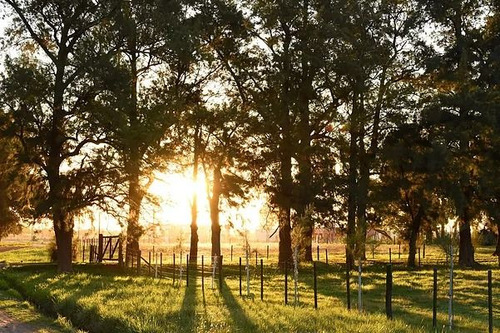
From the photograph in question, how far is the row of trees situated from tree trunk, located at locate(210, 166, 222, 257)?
0.49 feet

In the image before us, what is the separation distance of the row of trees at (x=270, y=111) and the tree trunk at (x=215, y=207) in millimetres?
149

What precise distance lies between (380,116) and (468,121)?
5.79 meters

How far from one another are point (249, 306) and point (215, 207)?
90.5 feet

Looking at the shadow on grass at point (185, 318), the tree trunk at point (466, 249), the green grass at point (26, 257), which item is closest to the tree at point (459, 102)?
the tree trunk at point (466, 249)

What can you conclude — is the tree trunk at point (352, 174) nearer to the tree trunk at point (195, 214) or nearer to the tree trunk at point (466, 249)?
the tree trunk at point (466, 249)

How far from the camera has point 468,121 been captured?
123ft

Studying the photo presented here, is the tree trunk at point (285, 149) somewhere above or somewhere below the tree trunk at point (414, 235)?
above

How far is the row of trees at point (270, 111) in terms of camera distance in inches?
1303

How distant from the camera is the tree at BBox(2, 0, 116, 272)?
105ft

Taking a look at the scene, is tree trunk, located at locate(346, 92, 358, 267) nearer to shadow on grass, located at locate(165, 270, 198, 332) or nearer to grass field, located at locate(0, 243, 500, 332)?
grass field, located at locate(0, 243, 500, 332)

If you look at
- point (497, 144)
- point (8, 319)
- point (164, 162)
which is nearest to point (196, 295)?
point (8, 319)

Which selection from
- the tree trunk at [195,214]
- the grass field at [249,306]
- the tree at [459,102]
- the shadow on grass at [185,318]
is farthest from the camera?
the tree trunk at [195,214]

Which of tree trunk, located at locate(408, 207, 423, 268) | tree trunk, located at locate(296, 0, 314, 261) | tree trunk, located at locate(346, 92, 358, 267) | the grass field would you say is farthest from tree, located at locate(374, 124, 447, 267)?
the grass field

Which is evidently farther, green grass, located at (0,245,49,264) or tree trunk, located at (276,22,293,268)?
green grass, located at (0,245,49,264)
